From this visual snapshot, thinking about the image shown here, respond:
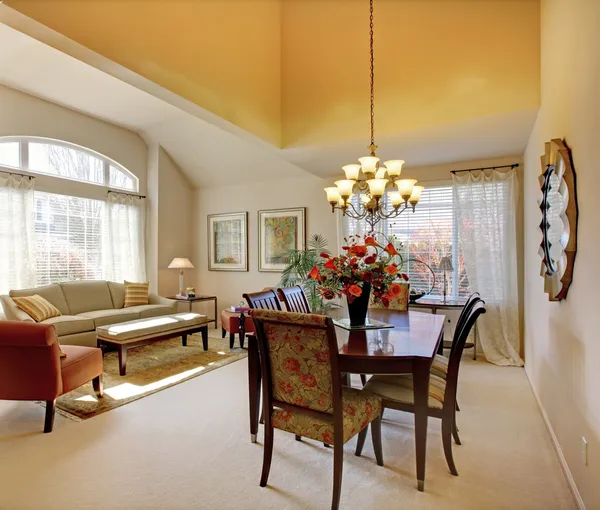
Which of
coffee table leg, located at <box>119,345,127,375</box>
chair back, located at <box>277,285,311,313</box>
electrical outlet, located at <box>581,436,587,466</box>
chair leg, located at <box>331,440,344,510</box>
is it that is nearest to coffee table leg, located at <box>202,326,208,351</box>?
coffee table leg, located at <box>119,345,127,375</box>

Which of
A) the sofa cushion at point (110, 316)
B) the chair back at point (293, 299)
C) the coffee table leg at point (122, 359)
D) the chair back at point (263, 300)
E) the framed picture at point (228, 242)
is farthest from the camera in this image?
the framed picture at point (228, 242)

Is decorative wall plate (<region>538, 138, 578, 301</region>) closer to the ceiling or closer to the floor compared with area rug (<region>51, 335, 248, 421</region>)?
closer to the ceiling

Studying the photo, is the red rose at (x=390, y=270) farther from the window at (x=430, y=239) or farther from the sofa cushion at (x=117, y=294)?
the sofa cushion at (x=117, y=294)

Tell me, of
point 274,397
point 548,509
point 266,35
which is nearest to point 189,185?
point 266,35

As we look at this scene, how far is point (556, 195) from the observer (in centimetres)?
249

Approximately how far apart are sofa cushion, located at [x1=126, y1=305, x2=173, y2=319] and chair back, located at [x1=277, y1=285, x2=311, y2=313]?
296cm

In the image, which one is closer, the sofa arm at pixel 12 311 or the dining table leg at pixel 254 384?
the dining table leg at pixel 254 384

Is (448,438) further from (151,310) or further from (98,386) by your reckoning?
(151,310)

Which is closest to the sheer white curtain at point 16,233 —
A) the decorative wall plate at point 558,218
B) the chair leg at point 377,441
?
the chair leg at point 377,441

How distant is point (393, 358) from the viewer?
201 cm

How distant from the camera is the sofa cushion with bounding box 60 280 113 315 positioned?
5164 millimetres

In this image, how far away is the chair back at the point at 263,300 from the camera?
2.94 meters

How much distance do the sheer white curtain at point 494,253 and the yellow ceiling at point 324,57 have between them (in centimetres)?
169

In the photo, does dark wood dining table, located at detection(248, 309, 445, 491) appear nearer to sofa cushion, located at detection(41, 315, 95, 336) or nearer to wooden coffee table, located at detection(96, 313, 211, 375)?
wooden coffee table, located at detection(96, 313, 211, 375)
